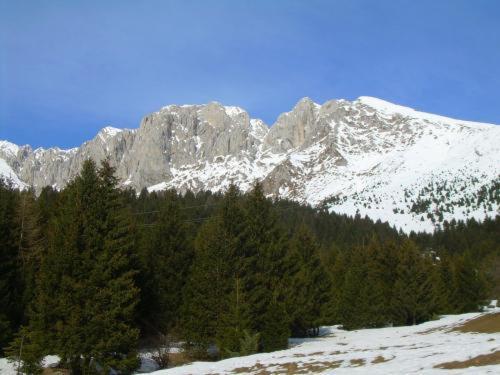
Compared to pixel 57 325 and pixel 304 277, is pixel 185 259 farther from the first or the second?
pixel 57 325

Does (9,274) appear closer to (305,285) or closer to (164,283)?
(164,283)

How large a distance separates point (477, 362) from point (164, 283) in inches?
1121

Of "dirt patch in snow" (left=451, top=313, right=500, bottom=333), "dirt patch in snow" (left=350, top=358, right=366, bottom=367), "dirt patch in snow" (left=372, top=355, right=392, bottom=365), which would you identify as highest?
"dirt patch in snow" (left=372, top=355, right=392, bottom=365)

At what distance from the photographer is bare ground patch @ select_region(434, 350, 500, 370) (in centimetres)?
1703

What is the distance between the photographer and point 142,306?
39.1m

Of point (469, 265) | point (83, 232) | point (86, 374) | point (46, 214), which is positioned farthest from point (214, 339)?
point (469, 265)

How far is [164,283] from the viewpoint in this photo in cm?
4119

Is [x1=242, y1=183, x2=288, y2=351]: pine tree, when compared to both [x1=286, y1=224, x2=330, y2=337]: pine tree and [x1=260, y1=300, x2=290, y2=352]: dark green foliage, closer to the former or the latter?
[x1=260, y1=300, x2=290, y2=352]: dark green foliage

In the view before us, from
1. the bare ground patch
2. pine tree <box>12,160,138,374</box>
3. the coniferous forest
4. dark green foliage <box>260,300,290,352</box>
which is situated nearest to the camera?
the bare ground patch

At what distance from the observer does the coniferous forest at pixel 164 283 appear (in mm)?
27031

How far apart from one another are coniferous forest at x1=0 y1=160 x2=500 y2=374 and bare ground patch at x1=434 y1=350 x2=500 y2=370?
15.7m

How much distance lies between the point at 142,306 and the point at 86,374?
1276 centimetres

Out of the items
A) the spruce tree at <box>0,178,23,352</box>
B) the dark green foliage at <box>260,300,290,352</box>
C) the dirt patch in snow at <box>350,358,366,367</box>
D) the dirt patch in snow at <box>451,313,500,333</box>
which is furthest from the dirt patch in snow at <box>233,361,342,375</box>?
the spruce tree at <box>0,178,23,352</box>

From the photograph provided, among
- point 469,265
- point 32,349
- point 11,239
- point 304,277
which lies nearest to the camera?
point 32,349
